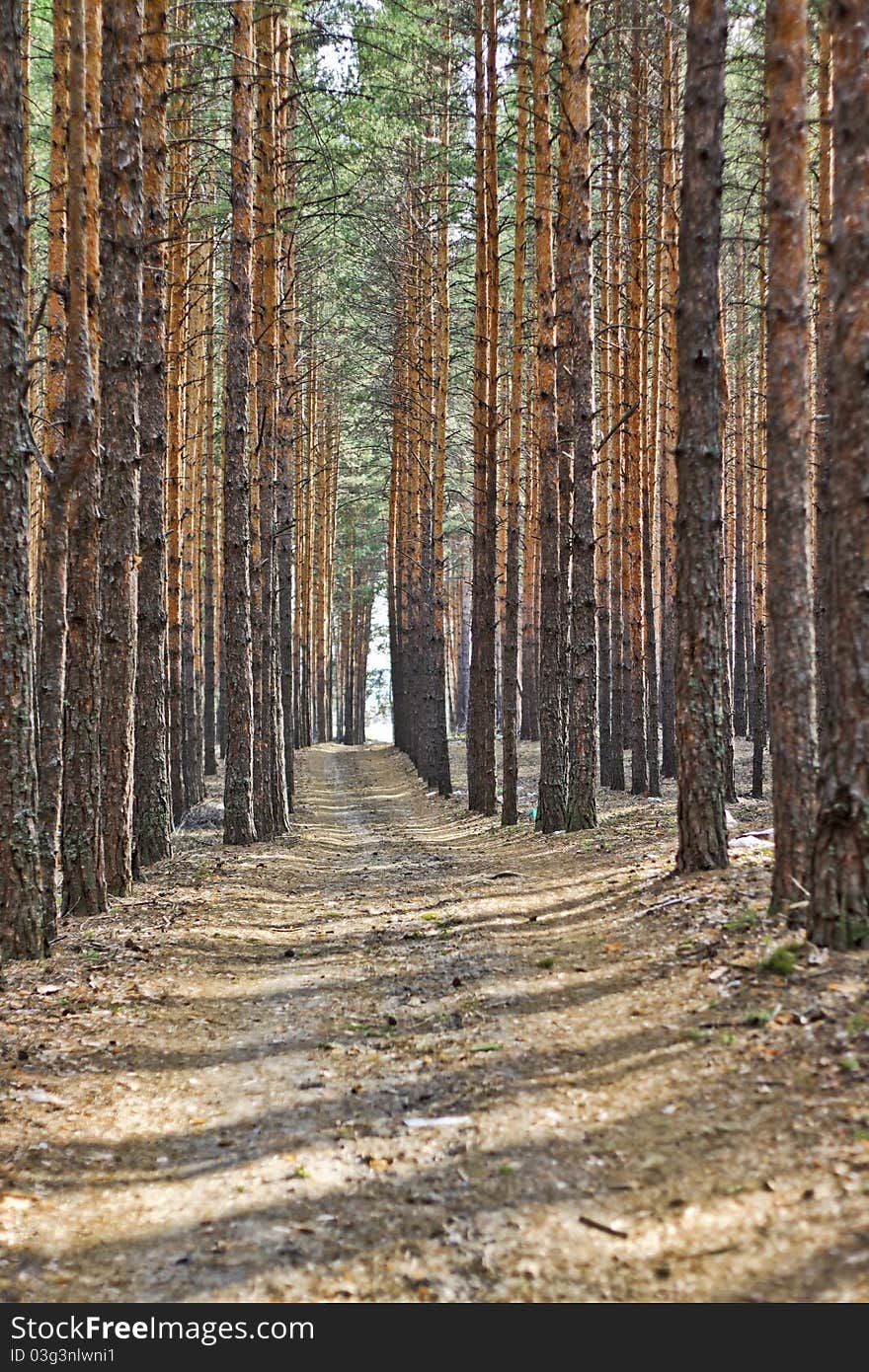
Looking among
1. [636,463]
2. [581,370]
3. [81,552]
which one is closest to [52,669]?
[81,552]

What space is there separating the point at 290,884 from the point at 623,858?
3777mm

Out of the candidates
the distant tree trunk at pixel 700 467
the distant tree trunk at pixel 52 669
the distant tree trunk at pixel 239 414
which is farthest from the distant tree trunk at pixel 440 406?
the distant tree trunk at pixel 700 467

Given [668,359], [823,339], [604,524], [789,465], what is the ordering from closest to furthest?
[789,465] → [823,339] → [668,359] → [604,524]

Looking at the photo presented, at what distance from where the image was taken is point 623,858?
10.7 metres

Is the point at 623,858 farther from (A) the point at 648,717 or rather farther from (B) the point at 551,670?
(A) the point at 648,717

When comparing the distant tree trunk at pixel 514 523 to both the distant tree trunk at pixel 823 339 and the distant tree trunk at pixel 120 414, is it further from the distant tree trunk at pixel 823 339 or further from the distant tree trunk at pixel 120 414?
the distant tree trunk at pixel 120 414

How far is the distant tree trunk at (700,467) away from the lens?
26.3ft

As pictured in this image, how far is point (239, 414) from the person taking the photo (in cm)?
1394

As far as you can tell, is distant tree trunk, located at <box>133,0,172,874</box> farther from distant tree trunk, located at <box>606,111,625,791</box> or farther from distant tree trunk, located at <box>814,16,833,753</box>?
distant tree trunk, located at <box>606,111,625,791</box>

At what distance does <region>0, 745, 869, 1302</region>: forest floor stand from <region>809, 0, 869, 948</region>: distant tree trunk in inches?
18.2

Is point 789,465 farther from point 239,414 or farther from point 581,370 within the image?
point 239,414

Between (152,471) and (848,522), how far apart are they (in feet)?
28.9

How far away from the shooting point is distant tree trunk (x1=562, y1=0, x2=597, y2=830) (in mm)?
12281
